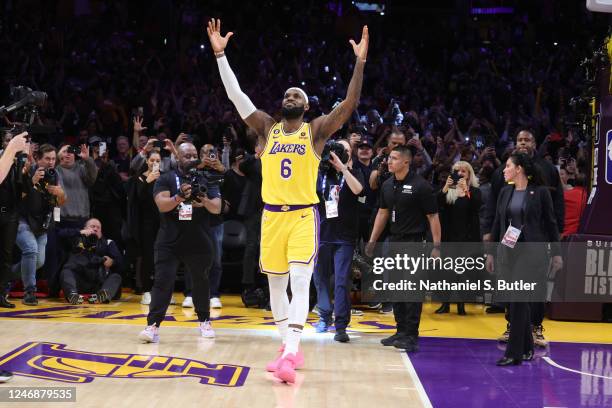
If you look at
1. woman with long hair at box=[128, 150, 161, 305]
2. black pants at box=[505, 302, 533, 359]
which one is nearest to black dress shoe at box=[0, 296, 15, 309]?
woman with long hair at box=[128, 150, 161, 305]

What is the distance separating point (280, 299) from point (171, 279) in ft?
4.76

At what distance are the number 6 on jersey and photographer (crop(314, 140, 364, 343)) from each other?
164cm

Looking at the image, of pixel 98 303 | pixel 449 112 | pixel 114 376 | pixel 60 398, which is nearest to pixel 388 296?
pixel 98 303

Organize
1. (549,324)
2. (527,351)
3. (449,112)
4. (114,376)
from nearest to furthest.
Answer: (114,376)
(527,351)
(549,324)
(449,112)

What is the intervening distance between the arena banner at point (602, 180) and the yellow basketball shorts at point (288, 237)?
4594 mm

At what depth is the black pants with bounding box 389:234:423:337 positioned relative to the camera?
7801 millimetres

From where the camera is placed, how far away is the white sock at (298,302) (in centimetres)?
632

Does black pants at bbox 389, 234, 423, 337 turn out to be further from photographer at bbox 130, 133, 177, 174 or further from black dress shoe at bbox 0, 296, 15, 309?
black dress shoe at bbox 0, 296, 15, 309

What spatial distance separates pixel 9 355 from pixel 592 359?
4931 mm

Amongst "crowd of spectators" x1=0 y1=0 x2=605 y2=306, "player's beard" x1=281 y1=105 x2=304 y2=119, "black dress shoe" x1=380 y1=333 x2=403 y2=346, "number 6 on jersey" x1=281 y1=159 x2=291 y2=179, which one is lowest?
"black dress shoe" x1=380 y1=333 x2=403 y2=346

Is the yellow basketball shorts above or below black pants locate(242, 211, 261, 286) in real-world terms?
above

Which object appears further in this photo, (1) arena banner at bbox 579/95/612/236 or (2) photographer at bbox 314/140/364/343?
(1) arena banner at bbox 579/95/612/236

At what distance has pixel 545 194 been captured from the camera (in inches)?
294

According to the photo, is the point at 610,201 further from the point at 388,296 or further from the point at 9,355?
the point at 9,355
